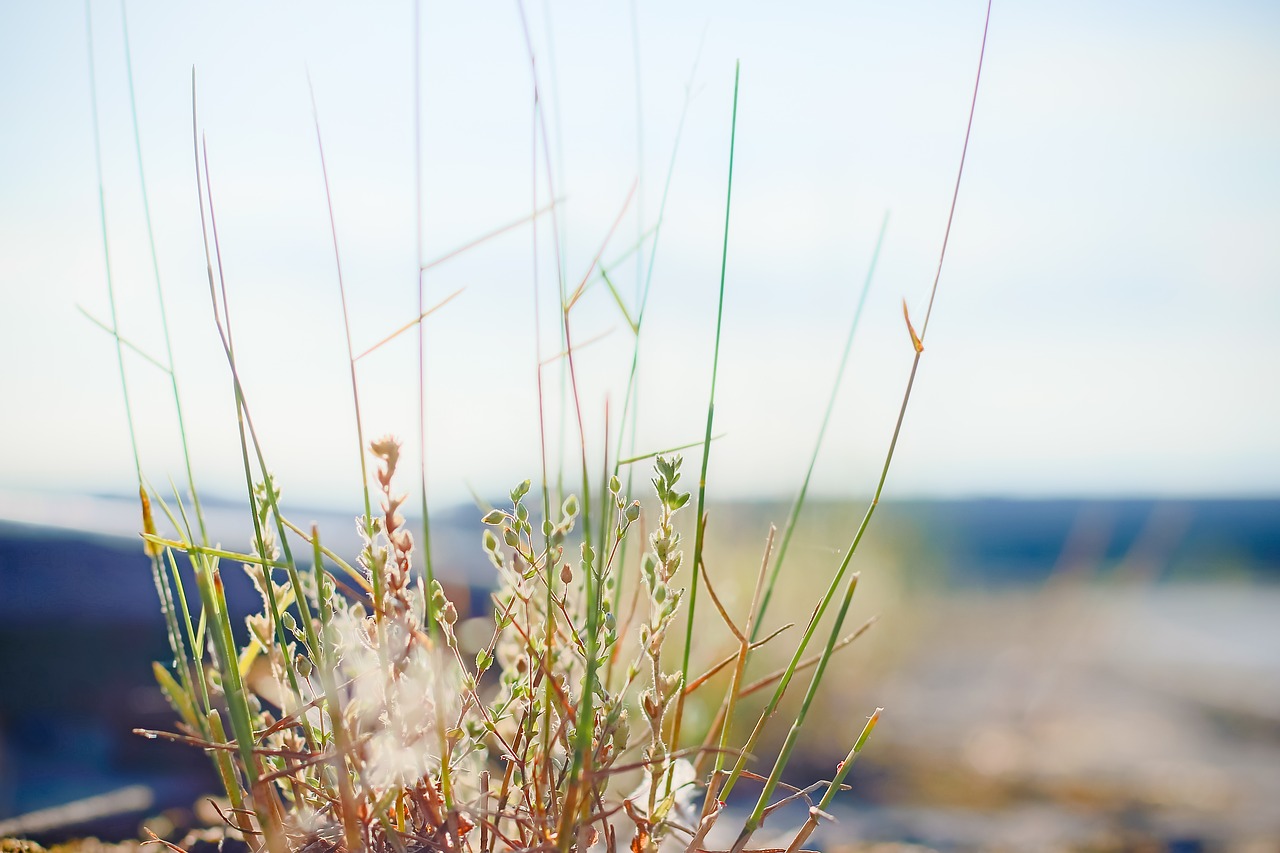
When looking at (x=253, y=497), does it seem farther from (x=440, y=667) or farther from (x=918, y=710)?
(x=918, y=710)

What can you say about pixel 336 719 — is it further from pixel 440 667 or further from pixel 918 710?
pixel 918 710

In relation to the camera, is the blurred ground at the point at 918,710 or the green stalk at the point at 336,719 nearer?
the green stalk at the point at 336,719

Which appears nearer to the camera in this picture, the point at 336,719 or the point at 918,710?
the point at 336,719

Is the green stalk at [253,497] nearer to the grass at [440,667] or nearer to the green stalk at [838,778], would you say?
the grass at [440,667]

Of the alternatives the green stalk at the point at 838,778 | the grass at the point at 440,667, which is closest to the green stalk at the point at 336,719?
the grass at the point at 440,667

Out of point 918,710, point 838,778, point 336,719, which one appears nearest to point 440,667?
point 336,719

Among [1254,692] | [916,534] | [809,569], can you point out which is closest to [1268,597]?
[1254,692]

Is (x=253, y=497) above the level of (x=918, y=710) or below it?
below

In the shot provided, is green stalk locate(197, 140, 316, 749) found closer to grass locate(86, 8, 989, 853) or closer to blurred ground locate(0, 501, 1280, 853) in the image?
grass locate(86, 8, 989, 853)

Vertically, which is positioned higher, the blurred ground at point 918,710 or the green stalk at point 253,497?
the blurred ground at point 918,710

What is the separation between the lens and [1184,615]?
23.4 feet

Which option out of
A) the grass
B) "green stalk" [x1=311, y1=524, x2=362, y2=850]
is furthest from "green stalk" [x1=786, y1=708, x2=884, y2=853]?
"green stalk" [x1=311, y1=524, x2=362, y2=850]

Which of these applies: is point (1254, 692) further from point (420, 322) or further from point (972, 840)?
point (420, 322)

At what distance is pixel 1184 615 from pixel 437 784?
26.4ft
